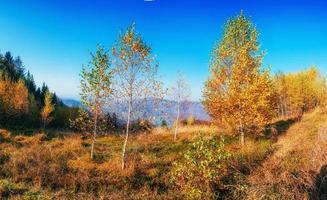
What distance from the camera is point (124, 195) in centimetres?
1380

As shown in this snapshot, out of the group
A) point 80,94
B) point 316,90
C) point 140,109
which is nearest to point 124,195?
point 140,109

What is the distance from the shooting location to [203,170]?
13016 millimetres

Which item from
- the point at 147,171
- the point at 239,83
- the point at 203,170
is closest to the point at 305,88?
the point at 239,83

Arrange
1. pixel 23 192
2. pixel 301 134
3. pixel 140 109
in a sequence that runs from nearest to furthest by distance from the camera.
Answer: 1. pixel 23 192
2. pixel 140 109
3. pixel 301 134

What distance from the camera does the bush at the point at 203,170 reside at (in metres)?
12.9

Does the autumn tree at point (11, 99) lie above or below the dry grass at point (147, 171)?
above

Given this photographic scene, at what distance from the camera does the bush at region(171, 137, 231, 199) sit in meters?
12.9

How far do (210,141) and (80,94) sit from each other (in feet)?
37.3

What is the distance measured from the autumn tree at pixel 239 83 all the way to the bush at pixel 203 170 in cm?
851

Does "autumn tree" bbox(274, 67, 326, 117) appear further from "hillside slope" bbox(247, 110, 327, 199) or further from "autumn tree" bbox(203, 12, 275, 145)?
"hillside slope" bbox(247, 110, 327, 199)

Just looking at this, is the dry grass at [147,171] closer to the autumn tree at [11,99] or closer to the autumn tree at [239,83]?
the autumn tree at [239,83]

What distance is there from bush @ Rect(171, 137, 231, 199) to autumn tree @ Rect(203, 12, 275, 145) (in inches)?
335

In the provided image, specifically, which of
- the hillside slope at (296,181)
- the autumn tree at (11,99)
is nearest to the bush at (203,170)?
the hillside slope at (296,181)

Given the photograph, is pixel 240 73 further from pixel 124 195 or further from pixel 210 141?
pixel 124 195
